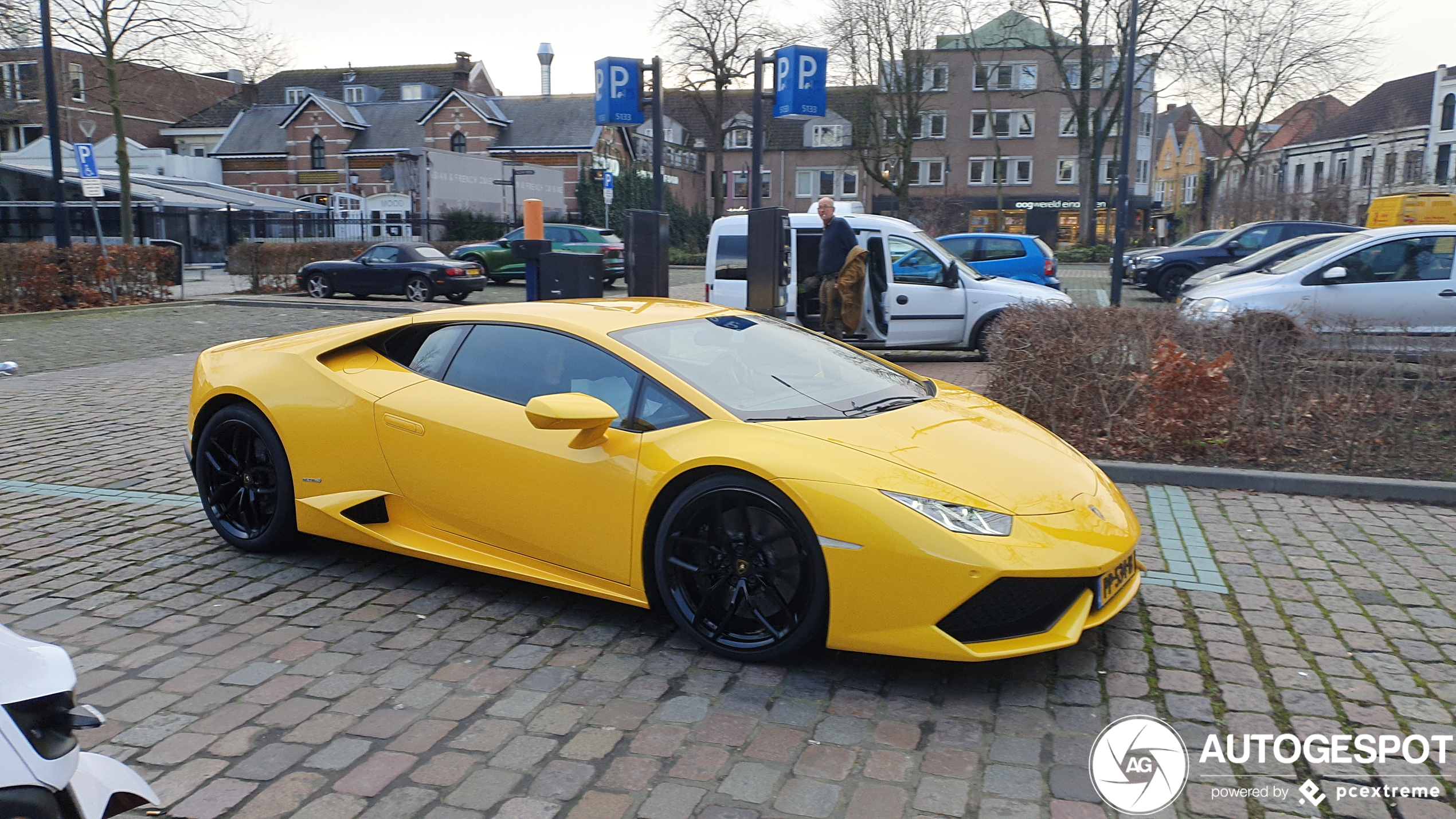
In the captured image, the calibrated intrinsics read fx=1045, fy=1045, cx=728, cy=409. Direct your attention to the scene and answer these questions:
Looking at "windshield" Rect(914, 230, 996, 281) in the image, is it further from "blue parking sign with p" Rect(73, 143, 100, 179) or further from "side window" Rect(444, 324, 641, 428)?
"blue parking sign with p" Rect(73, 143, 100, 179)

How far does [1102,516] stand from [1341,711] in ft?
3.15

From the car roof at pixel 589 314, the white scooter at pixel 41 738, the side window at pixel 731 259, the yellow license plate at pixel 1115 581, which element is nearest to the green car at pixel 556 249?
the side window at pixel 731 259

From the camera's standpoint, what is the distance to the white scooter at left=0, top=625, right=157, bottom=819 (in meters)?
1.73

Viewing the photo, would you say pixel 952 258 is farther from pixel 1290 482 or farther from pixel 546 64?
pixel 546 64

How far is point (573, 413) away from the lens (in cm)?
385

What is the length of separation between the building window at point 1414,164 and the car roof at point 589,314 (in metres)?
60.5

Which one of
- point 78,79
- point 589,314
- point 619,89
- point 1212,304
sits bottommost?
point 1212,304

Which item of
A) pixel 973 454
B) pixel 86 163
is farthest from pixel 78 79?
pixel 973 454

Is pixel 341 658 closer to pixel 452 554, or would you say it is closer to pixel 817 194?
pixel 452 554

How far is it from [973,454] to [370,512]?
2606mm

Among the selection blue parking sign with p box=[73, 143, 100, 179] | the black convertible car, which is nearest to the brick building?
blue parking sign with p box=[73, 143, 100, 179]

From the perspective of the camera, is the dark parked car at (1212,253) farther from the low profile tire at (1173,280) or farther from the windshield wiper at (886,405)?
the windshield wiper at (886,405)

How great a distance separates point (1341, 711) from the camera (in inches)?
133

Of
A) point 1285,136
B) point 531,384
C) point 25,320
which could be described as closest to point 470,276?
point 25,320
